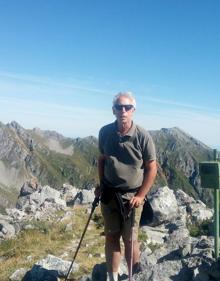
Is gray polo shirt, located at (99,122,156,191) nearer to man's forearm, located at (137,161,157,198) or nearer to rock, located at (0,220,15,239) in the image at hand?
man's forearm, located at (137,161,157,198)

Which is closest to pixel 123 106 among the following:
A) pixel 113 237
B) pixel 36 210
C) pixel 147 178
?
pixel 147 178

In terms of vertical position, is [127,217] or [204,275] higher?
[127,217]

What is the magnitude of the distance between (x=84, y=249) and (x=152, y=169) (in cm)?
710

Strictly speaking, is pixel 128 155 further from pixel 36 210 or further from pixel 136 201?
pixel 36 210

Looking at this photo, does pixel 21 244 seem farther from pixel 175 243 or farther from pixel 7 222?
pixel 175 243

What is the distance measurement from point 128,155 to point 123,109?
0.79m

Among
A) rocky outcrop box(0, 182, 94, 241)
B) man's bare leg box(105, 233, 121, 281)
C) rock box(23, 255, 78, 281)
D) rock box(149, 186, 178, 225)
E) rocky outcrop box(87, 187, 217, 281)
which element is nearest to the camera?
rocky outcrop box(87, 187, 217, 281)

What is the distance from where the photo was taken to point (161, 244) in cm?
1416

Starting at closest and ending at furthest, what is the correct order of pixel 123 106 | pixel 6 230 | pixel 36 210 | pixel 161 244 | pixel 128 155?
pixel 123 106 → pixel 128 155 → pixel 161 244 → pixel 6 230 → pixel 36 210

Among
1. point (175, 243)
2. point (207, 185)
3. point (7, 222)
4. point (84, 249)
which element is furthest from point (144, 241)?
point (207, 185)

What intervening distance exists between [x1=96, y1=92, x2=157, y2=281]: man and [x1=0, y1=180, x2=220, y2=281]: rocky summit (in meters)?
0.73

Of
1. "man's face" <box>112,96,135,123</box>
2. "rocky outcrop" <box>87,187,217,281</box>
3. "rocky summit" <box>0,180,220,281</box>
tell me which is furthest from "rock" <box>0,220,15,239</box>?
"man's face" <box>112,96,135,123</box>

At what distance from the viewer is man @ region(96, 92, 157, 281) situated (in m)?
7.99

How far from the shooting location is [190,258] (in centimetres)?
861
